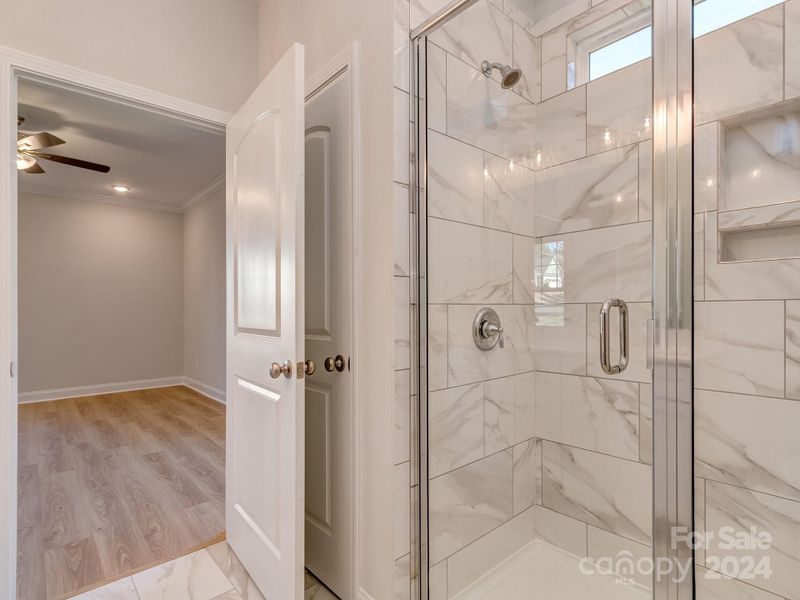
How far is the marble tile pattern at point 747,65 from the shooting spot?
1316 millimetres

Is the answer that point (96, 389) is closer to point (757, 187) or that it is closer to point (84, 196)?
point (84, 196)

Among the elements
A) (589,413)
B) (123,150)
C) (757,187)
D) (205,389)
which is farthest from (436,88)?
(205,389)

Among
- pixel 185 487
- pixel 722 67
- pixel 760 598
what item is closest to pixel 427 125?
pixel 722 67

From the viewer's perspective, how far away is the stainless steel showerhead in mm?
1636

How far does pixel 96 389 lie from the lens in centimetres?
536

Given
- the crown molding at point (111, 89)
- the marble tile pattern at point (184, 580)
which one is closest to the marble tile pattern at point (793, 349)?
the marble tile pattern at point (184, 580)

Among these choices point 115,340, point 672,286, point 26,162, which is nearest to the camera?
point 672,286

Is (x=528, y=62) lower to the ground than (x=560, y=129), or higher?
higher

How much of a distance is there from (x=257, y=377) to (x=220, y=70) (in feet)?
4.98

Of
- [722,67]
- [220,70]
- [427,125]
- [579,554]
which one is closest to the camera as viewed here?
[722,67]

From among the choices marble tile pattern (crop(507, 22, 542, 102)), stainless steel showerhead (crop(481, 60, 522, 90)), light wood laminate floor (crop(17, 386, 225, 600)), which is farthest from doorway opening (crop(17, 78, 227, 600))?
marble tile pattern (crop(507, 22, 542, 102))

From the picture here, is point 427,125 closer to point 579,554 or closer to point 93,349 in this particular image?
point 579,554

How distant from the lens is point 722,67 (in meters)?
1.35

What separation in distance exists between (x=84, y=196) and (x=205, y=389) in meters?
2.83
